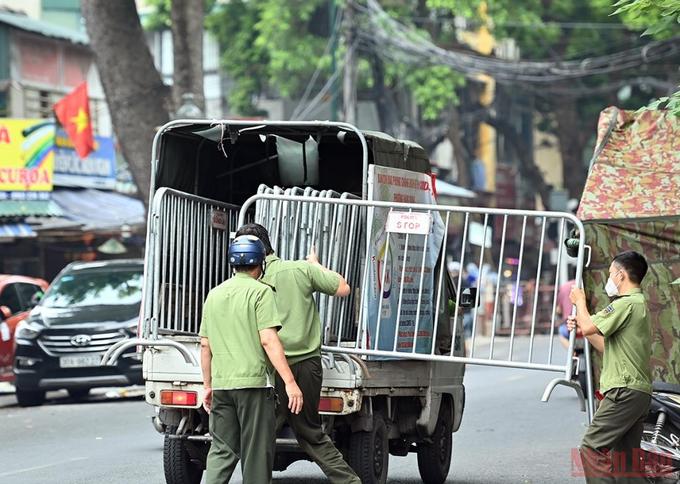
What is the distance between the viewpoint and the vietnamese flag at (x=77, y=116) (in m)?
26.7

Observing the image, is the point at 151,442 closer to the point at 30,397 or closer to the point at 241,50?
the point at 30,397

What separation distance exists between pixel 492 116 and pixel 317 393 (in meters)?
35.5

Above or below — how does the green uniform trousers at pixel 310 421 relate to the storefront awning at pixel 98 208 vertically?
above

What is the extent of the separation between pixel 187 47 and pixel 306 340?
48.8 ft

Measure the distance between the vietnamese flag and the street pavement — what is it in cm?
932

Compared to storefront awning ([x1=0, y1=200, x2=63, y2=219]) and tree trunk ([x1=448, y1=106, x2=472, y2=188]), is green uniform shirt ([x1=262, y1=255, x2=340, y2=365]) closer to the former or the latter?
storefront awning ([x1=0, y1=200, x2=63, y2=219])

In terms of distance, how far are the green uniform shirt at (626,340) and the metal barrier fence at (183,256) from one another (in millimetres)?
2718

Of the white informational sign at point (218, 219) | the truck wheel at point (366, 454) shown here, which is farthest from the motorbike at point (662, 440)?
the white informational sign at point (218, 219)

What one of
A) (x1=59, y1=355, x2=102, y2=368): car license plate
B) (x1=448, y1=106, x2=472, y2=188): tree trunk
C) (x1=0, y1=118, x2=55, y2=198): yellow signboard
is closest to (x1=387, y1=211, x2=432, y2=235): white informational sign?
(x1=59, y1=355, x2=102, y2=368): car license plate

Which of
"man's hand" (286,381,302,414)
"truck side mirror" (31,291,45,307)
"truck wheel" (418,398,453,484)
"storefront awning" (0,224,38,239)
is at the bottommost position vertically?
"truck side mirror" (31,291,45,307)

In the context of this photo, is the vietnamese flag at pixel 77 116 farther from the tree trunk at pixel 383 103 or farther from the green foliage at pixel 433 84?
the green foliage at pixel 433 84

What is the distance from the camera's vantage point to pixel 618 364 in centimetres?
779

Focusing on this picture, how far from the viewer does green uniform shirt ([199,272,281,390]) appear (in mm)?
7402

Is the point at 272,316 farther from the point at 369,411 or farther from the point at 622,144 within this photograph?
the point at 622,144
